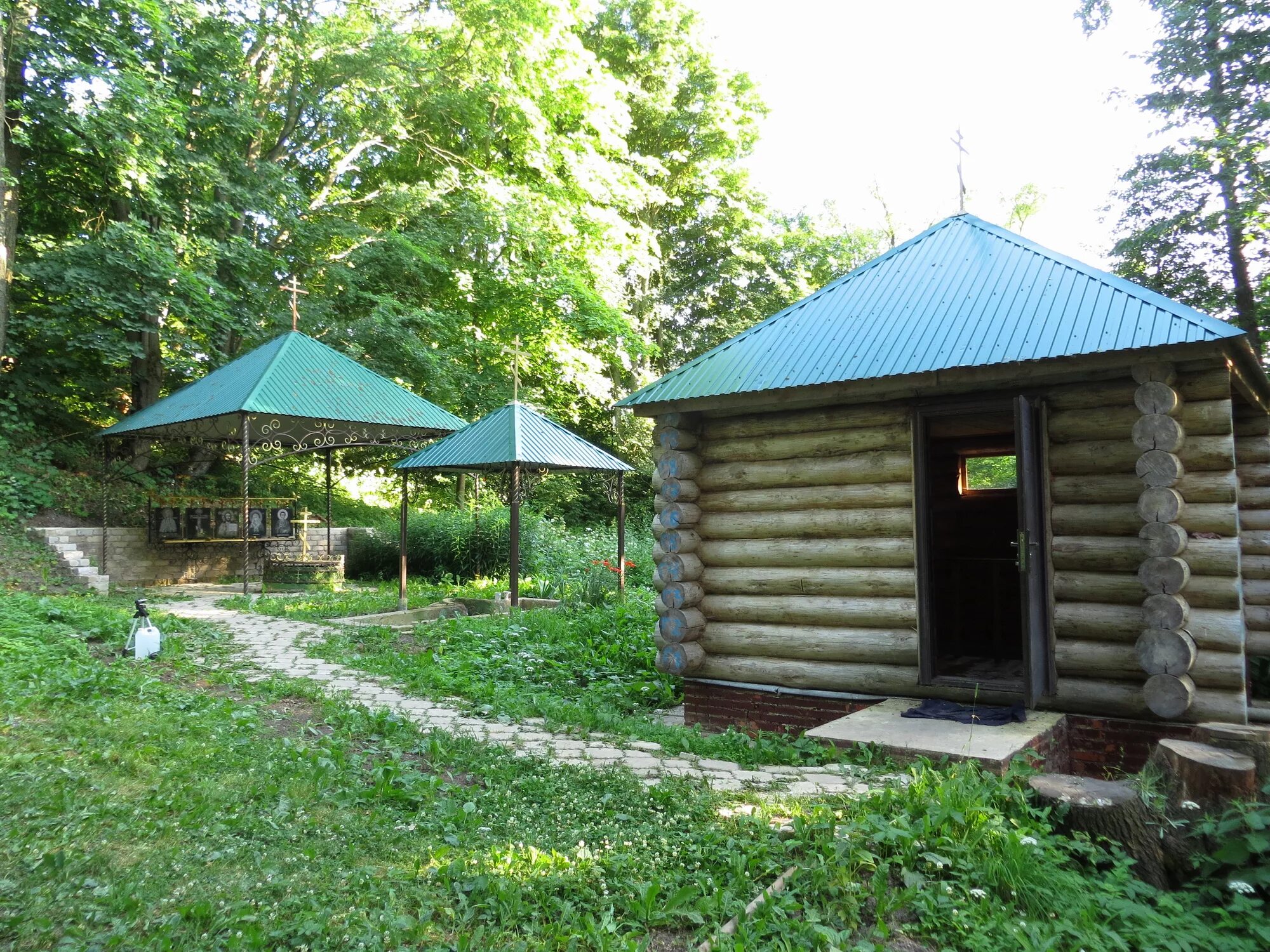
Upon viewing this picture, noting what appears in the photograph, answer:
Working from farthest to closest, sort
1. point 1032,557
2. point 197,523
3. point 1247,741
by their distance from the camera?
point 197,523
point 1032,557
point 1247,741

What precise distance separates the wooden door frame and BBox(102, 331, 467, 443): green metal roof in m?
11.1

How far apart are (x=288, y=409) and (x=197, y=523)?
4.55 meters

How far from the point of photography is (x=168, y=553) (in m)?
18.0

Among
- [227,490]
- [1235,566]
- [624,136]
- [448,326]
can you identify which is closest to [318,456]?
[227,490]

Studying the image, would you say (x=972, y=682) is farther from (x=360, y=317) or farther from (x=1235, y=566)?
(x=360, y=317)

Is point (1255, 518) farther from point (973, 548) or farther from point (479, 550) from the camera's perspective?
point (479, 550)

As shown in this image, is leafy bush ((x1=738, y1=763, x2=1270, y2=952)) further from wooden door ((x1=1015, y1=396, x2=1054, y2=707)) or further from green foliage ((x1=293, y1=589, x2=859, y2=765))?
wooden door ((x1=1015, y1=396, x2=1054, y2=707))

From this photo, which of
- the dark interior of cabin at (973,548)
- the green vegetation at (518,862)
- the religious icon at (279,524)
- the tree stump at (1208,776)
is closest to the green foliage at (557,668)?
the green vegetation at (518,862)

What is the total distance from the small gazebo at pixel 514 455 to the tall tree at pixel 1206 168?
13493 mm

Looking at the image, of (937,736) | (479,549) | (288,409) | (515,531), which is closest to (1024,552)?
(937,736)

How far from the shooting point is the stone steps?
14352 mm

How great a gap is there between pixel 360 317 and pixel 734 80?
52.8 ft

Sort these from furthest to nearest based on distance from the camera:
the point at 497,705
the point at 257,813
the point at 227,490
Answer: the point at 227,490 < the point at 497,705 < the point at 257,813

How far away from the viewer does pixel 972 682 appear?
6.89 m
